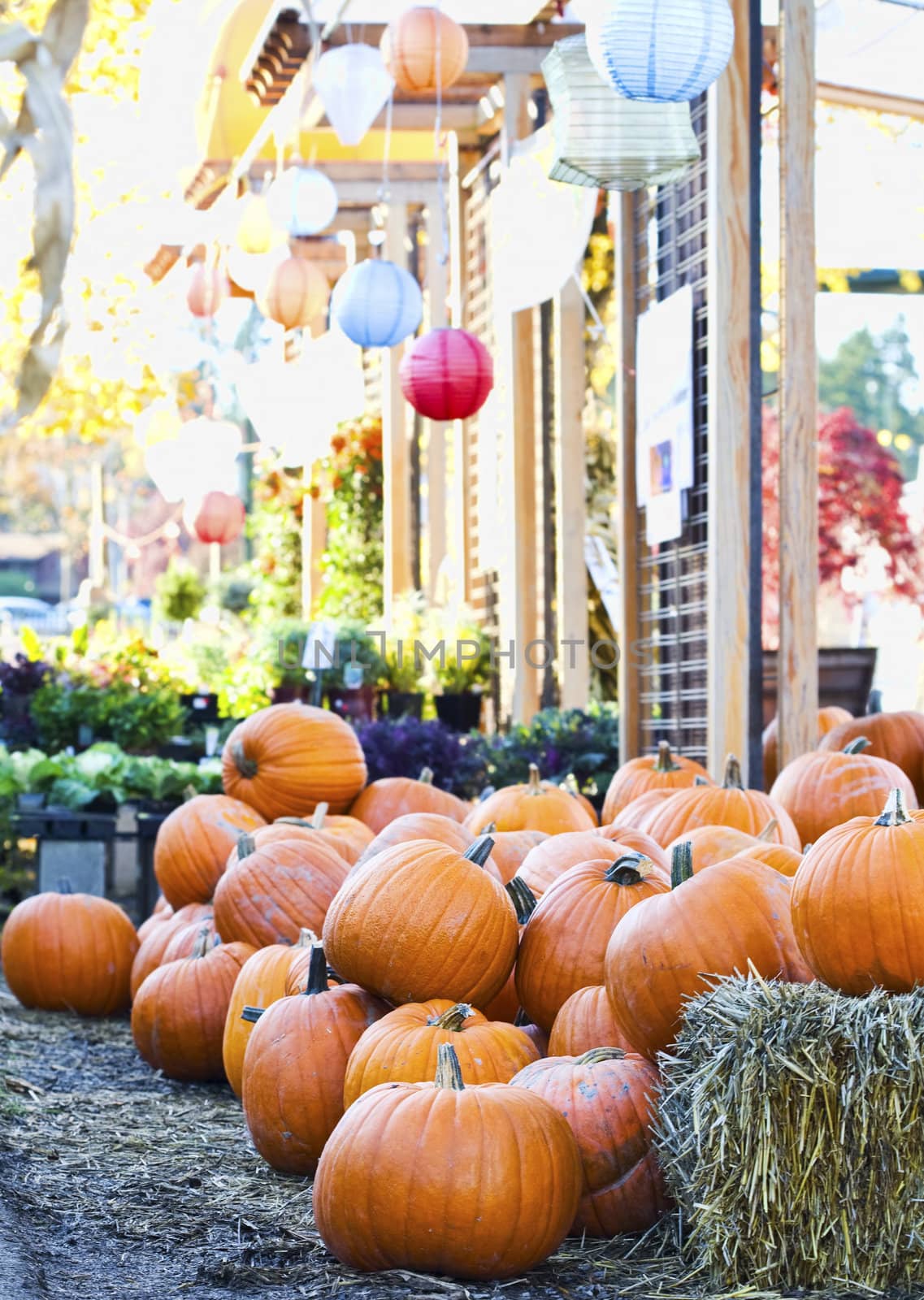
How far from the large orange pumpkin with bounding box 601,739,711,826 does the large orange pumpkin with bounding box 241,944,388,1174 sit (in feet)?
6.08

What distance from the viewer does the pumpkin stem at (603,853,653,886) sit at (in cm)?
342

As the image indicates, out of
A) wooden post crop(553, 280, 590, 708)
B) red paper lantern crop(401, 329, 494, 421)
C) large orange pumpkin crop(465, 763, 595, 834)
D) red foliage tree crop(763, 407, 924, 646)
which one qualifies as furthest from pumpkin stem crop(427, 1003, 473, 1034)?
red foliage tree crop(763, 407, 924, 646)

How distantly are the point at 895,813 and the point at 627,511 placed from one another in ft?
13.1

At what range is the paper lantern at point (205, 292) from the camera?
11.9 meters

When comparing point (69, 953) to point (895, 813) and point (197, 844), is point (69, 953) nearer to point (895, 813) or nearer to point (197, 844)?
point (197, 844)

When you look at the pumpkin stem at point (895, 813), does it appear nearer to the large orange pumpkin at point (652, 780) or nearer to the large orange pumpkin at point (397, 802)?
the large orange pumpkin at point (652, 780)

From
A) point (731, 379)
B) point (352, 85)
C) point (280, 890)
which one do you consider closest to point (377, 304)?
point (352, 85)

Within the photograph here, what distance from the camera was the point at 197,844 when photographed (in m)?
4.93

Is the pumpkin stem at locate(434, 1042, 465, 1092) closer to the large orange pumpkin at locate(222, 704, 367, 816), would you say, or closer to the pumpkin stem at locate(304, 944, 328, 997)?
the pumpkin stem at locate(304, 944, 328, 997)

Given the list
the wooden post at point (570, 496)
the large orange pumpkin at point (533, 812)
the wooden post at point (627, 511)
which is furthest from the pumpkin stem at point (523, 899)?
the wooden post at point (570, 496)

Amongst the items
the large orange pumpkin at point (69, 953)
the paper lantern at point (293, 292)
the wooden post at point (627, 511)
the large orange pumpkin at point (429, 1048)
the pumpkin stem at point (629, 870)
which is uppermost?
the paper lantern at point (293, 292)

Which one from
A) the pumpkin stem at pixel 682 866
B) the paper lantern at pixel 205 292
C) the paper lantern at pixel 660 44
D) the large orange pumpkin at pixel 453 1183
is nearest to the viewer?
the large orange pumpkin at pixel 453 1183

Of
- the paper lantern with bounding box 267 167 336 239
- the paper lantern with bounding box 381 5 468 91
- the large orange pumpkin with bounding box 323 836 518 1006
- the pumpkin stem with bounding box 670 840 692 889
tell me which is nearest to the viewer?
the pumpkin stem with bounding box 670 840 692 889

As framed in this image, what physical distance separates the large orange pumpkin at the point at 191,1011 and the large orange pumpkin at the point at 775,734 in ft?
7.14
